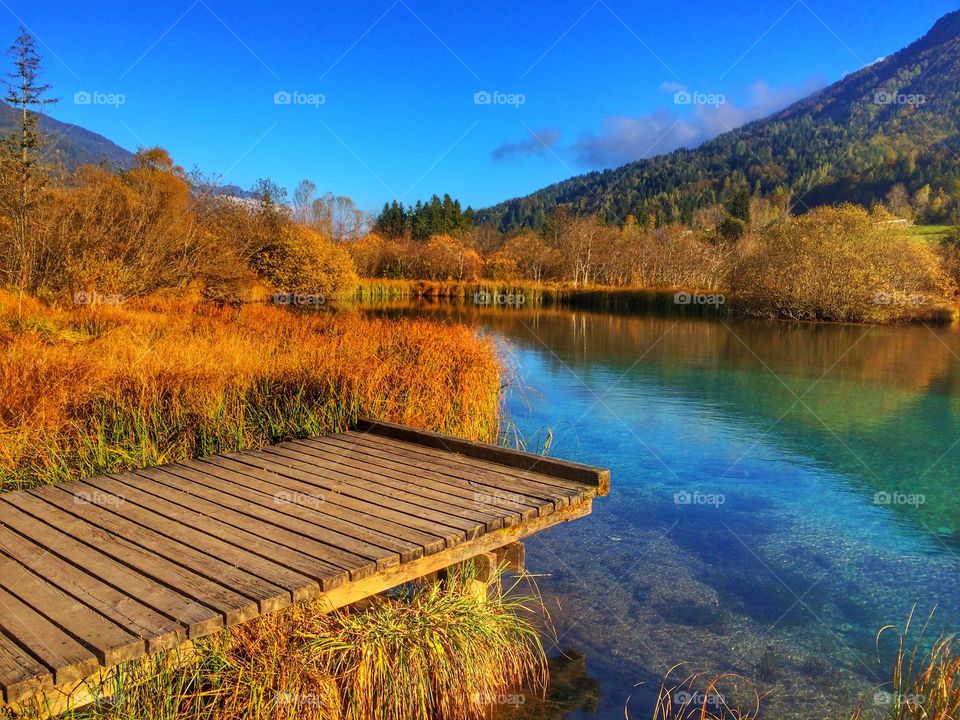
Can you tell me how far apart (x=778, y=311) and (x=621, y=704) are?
32563mm

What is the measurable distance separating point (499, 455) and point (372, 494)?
4.04 feet

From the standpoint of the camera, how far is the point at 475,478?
516 centimetres

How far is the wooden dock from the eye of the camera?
284 centimetres

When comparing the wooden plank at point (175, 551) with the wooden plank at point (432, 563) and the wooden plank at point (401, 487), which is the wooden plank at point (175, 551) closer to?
the wooden plank at point (432, 563)

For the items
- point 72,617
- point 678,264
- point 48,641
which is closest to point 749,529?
point 72,617

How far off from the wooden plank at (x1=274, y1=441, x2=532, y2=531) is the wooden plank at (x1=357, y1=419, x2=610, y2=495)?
0.54 meters

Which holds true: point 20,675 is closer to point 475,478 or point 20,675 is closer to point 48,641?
point 48,641

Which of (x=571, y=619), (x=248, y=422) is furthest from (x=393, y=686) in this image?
(x=248, y=422)

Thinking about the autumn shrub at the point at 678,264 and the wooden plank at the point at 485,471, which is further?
the autumn shrub at the point at 678,264

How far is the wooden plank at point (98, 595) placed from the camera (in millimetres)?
2807

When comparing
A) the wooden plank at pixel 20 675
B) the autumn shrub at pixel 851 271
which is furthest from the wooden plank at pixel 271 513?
the autumn shrub at pixel 851 271

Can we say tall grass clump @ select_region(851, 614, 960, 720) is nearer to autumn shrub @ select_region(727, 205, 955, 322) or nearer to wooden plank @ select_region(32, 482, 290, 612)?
wooden plank @ select_region(32, 482, 290, 612)

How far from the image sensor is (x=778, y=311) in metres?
33.6

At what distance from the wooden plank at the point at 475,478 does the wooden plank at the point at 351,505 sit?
22.6 inches
